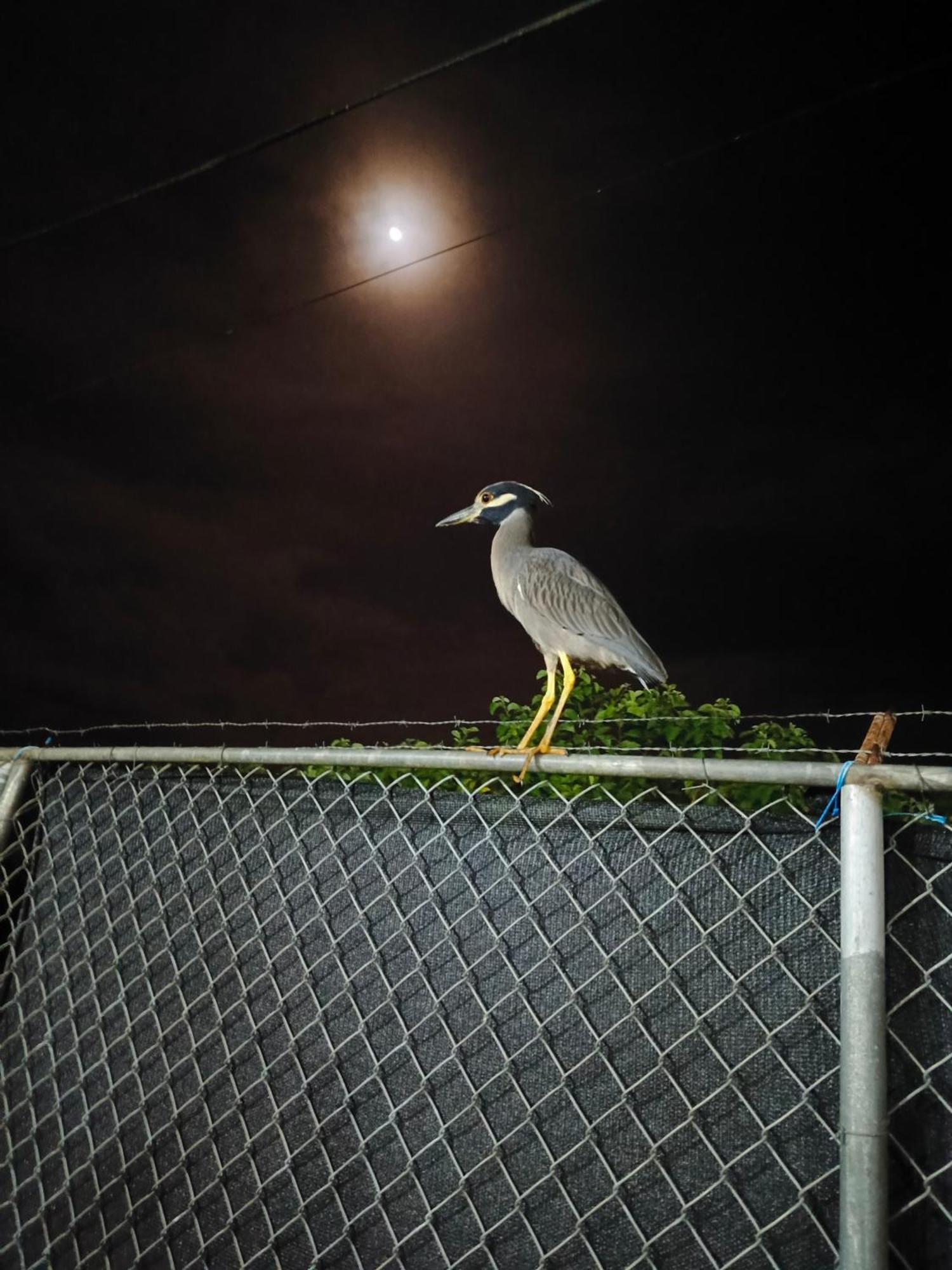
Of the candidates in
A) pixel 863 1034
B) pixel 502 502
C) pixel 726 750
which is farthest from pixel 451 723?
pixel 502 502

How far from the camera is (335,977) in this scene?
1102 millimetres

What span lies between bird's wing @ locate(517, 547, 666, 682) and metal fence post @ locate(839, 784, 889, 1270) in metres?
1.11

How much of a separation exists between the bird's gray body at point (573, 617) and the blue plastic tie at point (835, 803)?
3.25ft

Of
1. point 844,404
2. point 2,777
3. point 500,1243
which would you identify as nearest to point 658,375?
point 844,404

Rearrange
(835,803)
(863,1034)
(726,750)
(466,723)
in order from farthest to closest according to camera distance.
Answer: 1. (466,723)
2. (726,750)
3. (835,803)
4. (863,1034)

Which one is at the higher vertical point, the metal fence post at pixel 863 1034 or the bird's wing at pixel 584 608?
Answer: the bird's wing at pixel 584 608

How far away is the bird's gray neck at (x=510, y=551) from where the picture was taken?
2092 millimetres

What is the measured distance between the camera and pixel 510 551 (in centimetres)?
217

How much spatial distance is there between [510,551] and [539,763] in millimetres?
1266

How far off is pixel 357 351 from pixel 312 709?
2089mm

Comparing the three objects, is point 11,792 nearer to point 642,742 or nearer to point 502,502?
point 642,742

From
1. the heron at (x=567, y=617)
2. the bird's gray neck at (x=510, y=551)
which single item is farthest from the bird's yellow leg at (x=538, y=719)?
the bird's gray neck at (x=510, y=551)

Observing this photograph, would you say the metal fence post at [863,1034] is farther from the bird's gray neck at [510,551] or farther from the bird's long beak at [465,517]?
the bird's long beak at [465,517]

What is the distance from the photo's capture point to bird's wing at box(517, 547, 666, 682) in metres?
1.87
